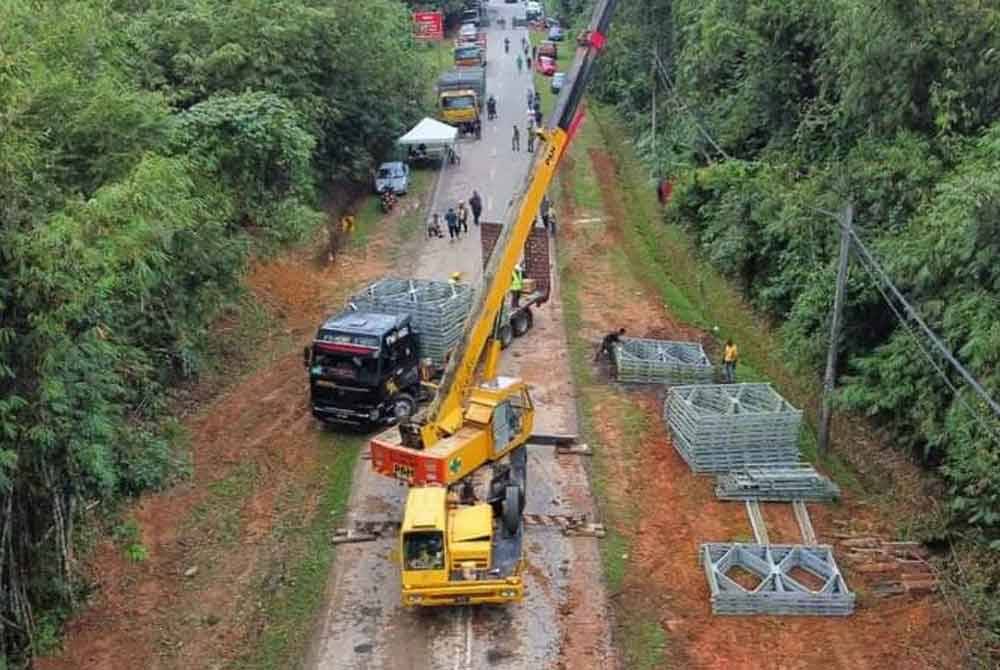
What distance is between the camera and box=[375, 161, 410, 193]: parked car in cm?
4828

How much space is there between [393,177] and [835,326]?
29.0 meters

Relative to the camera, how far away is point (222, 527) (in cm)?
A: 2167

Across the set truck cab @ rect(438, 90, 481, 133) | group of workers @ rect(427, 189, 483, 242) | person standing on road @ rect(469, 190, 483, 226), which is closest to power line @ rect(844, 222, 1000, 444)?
group of workers @ rect(427, 189, 483, 242)

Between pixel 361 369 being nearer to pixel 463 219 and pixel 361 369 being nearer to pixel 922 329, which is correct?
pixel 922 329

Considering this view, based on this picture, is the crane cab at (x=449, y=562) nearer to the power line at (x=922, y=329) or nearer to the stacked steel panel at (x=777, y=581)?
the stacked steel panel at (x=777, y=581)

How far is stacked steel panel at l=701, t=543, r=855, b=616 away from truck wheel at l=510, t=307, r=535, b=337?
1282 cm

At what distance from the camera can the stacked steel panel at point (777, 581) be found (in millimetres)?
18641

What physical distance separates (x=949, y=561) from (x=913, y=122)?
13.1 metres

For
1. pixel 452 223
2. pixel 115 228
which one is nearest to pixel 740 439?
pixel 115 228

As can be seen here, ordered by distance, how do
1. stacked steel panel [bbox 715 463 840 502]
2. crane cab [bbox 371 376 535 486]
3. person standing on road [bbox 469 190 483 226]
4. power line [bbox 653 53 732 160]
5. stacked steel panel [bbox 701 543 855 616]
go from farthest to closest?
person standing on road [bbox 469 190 483 226] → power line [bbox 653 53 732 160] → stacked steel panel [bbox 715 463 840 502] → crane cab [bbox 371 376 535 486] → stacked steel panel [bbox 701 543 855 616]

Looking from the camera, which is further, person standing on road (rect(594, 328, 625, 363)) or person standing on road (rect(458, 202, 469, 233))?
person standing on road (rect(458, 202, 469, 233))

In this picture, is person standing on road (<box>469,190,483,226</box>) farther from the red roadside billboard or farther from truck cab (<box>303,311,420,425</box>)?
the red roadside billboard

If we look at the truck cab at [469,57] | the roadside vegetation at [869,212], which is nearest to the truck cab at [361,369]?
the roadside vegetation at [869,212]

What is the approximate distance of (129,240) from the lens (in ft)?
52.6
